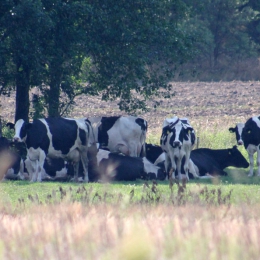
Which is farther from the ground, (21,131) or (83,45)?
(83,45)

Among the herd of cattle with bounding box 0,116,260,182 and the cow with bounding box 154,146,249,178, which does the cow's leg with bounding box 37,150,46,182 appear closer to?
the herd of cattle with bounding box 0,116,260,182

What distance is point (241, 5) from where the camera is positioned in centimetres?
6806

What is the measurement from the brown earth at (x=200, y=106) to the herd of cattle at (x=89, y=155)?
28.9 ft

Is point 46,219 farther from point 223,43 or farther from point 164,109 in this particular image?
point 223,43

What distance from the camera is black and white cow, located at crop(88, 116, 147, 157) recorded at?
22.3 m

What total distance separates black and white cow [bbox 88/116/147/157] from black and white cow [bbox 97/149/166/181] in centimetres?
194

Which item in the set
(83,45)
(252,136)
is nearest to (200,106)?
(83,45)

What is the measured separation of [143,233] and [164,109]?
35387 mm

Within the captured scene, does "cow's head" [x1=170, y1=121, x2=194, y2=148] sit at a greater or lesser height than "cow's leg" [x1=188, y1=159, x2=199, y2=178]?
greater

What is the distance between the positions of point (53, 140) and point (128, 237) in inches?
499

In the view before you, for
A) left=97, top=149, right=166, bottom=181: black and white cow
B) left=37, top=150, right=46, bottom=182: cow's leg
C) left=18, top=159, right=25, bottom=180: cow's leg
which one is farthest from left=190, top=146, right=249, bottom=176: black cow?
left=18, top=159, right=25, bottom=180: cow's leg

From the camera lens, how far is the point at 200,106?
42781mm

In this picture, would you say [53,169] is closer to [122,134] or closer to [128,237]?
[122,134]

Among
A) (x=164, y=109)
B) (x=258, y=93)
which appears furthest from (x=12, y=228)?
(x=258, y=93)
